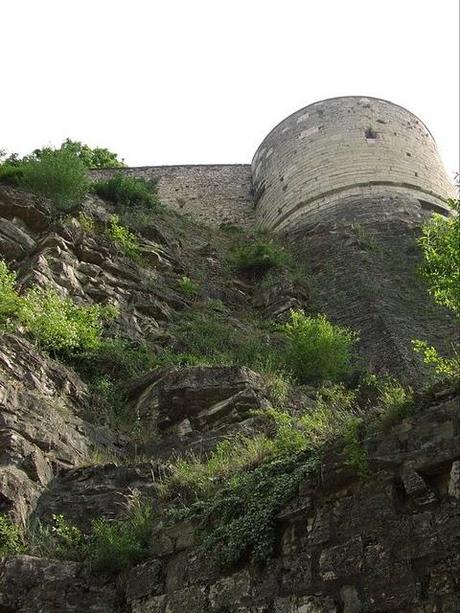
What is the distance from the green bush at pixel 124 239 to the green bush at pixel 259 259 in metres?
2.49

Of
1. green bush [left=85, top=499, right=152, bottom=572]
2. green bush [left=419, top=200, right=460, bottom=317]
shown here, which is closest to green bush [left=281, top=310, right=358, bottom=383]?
green bush [left=419, top=200, right=460, bottom=317]

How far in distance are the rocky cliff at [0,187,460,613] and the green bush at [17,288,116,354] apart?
158mm

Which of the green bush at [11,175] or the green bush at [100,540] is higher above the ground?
the green bush at [11,175]

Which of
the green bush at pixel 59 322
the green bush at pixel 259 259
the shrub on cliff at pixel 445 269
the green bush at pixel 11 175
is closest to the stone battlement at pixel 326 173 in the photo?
the green bush at pixel 259 259

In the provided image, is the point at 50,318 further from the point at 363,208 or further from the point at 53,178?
the point at 363,208

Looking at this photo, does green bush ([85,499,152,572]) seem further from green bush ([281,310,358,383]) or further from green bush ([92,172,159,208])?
green bush ([92,172,159,208])

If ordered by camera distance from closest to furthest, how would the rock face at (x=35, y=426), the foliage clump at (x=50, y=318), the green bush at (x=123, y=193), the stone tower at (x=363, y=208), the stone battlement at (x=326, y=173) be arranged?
the rock face at (x=35, y=426) → the foliage clump at (x=50, y=318) → the stone tower at (x=363, y=208) → the green bush at (x=123, y=193) → the stone battlement at (x=326, y=173)

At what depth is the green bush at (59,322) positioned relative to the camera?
28.5ft

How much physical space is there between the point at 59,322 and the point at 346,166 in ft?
34.6

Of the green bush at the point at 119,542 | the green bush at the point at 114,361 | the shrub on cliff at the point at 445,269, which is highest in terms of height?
the green bush at the point at 114,361

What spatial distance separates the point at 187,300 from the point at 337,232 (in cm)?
460

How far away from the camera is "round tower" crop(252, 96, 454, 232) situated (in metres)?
17.0

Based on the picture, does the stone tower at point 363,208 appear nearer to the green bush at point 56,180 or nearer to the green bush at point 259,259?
the green bush at point 259,259

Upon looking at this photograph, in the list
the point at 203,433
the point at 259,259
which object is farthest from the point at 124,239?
the point at 203,433
